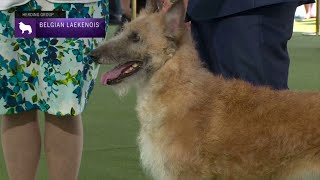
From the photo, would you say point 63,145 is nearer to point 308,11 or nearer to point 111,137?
point 111,137

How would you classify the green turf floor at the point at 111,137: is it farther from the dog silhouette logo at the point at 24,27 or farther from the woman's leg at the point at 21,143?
the dog silhouette logo at the point at 24,27

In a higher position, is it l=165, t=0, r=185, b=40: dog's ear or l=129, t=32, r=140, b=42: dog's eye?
l=165, t=0, r=185, b=40: dog's ear

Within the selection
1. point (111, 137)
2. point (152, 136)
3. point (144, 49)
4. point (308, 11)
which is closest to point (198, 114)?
point (152, 136)

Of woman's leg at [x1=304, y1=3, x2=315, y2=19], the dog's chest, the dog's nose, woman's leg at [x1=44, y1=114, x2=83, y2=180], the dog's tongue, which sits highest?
the dog's nose

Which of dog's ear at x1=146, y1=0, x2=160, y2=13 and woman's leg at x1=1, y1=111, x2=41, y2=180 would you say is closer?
dog's ear at x1=146, y1=0, x2=160, y2=13

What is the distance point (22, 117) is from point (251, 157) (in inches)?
47.2

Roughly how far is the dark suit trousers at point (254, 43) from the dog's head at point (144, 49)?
1.15 ft

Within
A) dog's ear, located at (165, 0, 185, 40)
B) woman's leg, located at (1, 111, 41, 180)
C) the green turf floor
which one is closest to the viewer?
dog's ear, located at (165, 0, 185, 40)

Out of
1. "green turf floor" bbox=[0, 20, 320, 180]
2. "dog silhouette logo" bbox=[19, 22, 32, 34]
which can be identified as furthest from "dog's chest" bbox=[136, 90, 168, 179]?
"green turf floor" bbox=[0, 20, 320, 180]

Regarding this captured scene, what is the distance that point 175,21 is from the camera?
9.41ft

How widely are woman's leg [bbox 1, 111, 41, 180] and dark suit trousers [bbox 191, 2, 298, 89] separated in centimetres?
99

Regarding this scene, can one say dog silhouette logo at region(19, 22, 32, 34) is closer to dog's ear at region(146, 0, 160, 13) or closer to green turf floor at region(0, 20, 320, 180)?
dog's ear at region(146, 0, 160, 13)

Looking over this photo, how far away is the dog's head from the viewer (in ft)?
9.37

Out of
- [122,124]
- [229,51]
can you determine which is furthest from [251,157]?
[122,124]
